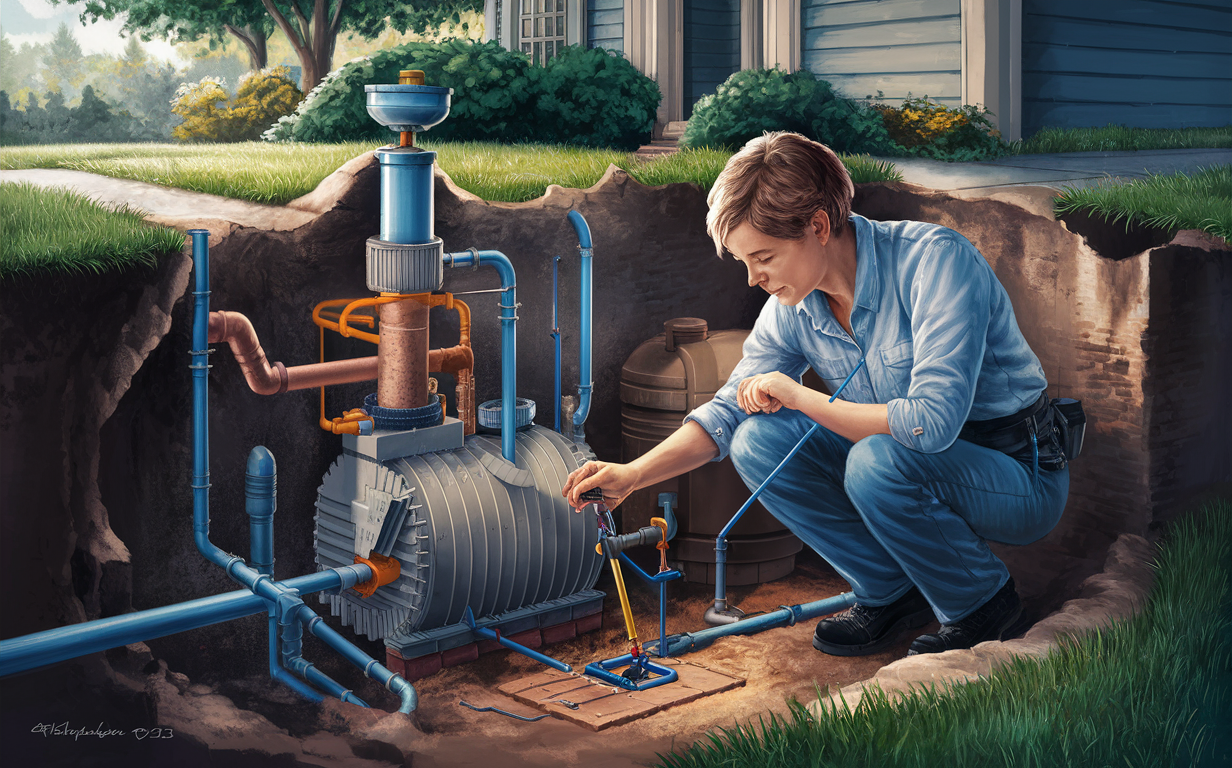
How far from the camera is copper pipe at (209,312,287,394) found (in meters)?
3.61

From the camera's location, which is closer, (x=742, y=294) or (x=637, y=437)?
(x=637, y=437)

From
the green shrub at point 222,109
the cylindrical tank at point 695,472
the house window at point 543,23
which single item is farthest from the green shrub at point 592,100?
the cylindrical tank at point 695,472

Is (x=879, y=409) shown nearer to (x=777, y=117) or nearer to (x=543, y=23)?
(x=777, y=117)

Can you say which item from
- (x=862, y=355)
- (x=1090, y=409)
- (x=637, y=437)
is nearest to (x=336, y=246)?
(x=637, y=437)

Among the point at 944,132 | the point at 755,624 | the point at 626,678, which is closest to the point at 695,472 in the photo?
the point at 755,624

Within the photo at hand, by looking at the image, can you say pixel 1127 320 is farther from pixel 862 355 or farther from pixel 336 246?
pixel 336 246

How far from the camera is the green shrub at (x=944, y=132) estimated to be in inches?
230

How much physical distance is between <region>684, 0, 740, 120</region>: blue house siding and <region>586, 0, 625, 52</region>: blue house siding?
0.44m

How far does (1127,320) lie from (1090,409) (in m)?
0.34

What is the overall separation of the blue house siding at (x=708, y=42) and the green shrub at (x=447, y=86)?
1.36 meters

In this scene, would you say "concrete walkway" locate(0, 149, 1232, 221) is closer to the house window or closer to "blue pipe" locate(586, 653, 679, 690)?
"blue pipe" locate(586, 653, 679, 690)

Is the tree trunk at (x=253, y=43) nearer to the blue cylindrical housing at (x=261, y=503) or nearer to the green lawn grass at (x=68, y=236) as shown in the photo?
the green lawn grass at (x=68, y=236)

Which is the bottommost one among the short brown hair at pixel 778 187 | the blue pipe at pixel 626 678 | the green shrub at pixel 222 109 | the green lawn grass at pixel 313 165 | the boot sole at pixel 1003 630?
the blue pipe at pixel 626 678

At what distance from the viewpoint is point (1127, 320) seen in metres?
3.91
